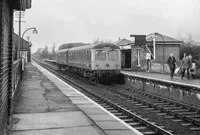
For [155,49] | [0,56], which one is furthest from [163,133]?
[155,49]

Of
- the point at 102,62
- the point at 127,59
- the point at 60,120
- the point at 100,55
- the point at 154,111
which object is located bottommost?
the point at 154,111

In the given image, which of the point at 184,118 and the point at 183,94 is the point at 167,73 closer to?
the point at 183,94

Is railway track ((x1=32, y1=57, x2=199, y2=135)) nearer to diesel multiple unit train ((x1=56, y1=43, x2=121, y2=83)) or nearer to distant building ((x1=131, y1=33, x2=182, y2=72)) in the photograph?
diesel multiple unit train ((x1=56, y1=43, x2=121, y2=83))

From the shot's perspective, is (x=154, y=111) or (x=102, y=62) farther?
(x=102, y=62)

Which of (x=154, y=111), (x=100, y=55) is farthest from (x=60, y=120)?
(x=100, y=55)

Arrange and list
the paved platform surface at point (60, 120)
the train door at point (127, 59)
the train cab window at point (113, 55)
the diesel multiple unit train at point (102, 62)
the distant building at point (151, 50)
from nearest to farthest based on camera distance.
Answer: the paved platform surface at point (60, 120) < the diesel multiple unit train at point (102, 62) < the train cab window at point (113, 55) < the distant building at point (151, 50) < the train door at point (127, 59)

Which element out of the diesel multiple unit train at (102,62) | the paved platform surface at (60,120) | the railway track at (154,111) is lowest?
the railway track at (154,111)

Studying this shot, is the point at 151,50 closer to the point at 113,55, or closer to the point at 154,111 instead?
the point at 113,55

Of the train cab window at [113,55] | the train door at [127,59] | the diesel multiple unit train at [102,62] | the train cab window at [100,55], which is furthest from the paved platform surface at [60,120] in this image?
the train door at [127,59]

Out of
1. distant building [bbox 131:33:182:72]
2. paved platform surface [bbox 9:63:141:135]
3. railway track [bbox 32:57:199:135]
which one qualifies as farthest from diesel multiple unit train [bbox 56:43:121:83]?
paved platform surface [bbox 9:63:141:135]

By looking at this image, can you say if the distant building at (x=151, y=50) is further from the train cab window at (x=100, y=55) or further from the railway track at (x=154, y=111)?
the railway track at (x=154, y=111)

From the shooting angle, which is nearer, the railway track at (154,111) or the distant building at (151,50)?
the railway track at (154,111)

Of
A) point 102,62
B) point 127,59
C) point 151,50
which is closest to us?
point 102,62

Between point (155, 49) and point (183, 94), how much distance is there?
57.5 feet
